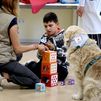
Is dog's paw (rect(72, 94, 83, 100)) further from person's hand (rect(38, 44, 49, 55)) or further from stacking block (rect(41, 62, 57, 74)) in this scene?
person's hand (rect(38, 44, 49, 55))

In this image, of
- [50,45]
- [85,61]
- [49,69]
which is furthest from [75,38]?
[50,45]

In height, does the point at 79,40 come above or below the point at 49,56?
above

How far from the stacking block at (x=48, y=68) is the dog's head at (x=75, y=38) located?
0.53m

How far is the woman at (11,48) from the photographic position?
2.65 metres

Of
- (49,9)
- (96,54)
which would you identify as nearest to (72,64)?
(96,54)

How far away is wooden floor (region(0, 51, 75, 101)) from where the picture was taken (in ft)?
8.38

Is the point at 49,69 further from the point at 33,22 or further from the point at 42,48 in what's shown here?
the point at 33,22

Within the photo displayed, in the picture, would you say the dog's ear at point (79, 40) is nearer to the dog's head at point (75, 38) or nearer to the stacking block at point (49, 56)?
the dog's head at point (75, 38)

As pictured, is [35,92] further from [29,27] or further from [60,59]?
[29,27]

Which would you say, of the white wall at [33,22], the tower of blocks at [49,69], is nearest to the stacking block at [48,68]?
the tower of blocks at [49,69]

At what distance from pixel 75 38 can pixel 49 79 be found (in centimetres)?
72

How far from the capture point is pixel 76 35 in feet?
7.70

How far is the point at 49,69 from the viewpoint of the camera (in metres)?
2.88

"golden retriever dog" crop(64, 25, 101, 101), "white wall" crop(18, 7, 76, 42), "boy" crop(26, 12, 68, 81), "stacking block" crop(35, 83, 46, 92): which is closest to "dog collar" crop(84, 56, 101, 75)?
"golden retriever dog" crop(64, 25, 101, 101)
